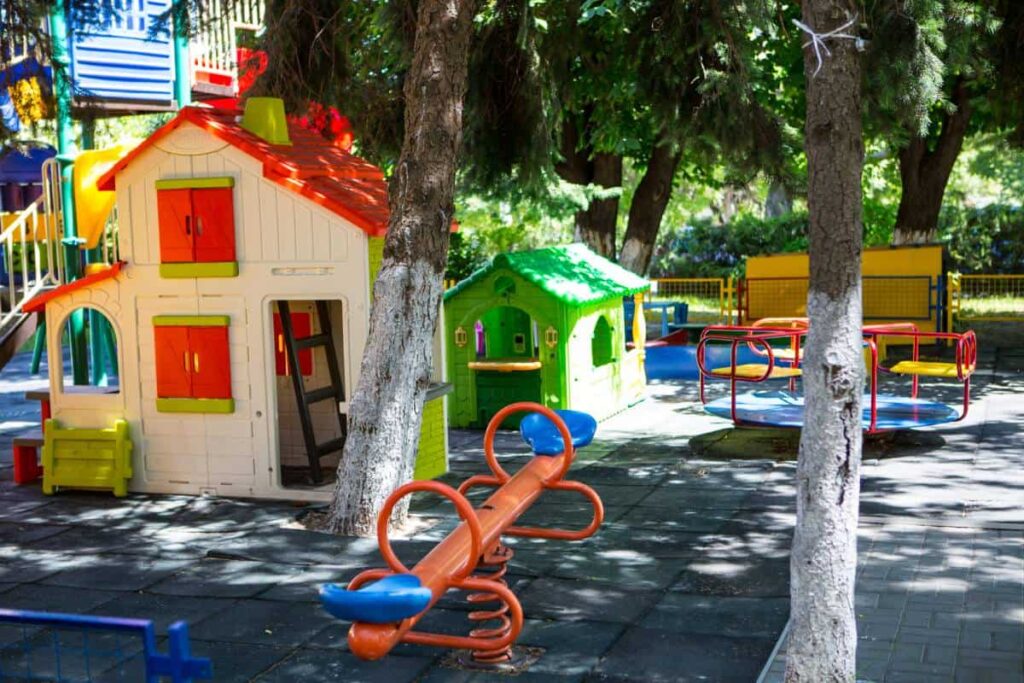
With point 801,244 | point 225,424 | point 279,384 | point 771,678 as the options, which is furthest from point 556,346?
point 801,244

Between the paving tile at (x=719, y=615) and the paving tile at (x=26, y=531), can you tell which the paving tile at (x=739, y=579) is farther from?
the paving tile at (x=26, y=531)

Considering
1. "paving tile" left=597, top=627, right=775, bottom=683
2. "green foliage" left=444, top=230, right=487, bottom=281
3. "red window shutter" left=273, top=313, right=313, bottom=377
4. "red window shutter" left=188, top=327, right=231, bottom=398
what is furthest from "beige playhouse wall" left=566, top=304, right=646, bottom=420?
"paving tile" left=597, top=627, right=775, bottom=683

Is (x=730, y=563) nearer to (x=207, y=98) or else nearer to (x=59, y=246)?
(x=59, y=246)

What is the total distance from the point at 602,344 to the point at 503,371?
192 cm

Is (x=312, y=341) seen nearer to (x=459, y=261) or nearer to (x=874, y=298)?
(x=459, y=261)

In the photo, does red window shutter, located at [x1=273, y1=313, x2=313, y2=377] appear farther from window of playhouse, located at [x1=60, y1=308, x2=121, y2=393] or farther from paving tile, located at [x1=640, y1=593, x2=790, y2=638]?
paving tile, located at [x1=640, y1=593, x2=790, y2=638]

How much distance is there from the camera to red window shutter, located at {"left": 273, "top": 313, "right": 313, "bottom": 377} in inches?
510

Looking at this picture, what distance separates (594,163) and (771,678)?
1506 centimetres

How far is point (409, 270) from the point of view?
9938mm

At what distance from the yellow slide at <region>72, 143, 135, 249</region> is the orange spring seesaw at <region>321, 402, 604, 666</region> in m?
7.65

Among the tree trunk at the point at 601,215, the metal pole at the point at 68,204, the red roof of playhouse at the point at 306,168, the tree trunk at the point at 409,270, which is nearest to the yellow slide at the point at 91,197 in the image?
the metal pole at the point at 68,204

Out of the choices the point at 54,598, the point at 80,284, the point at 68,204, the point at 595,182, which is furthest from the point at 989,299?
the point at 54,598

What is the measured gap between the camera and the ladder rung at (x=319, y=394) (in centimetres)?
1191

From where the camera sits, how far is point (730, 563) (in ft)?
28.9
